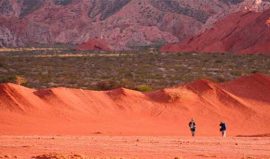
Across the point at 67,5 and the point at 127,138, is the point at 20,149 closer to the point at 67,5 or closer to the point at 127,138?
the point at 127,138

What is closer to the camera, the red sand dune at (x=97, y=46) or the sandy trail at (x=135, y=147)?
the sandy trail at (x=135, y=147)

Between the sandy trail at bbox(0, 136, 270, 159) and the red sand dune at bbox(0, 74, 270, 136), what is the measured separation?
388 cm

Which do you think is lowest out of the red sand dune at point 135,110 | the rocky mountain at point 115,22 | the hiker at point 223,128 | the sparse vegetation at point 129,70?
the hiker at point 223,128

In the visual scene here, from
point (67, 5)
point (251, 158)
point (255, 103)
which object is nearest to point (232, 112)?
point (255, 103)

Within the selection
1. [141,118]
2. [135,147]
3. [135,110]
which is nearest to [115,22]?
[135,110]

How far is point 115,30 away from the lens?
354ft

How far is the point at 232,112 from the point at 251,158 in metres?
14.1

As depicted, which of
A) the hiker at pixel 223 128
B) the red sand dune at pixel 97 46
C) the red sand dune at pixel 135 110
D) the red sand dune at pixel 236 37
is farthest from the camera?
the red sand dune at pixel 97 46

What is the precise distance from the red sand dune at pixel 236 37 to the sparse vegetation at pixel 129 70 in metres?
10.4

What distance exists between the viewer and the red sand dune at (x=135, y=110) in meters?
28.2

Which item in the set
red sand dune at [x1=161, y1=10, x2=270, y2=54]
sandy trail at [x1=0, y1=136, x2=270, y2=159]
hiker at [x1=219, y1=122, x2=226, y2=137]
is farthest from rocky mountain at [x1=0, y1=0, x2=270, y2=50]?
sandy trail at [x1=0, y1=136, x2=270, y2=159]

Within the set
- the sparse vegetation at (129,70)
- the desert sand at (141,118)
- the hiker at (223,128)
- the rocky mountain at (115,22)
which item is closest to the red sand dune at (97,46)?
the rocky mountain at (115,22)

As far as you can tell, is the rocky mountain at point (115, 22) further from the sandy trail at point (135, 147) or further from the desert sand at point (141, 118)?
the sandy trail at point (135, 147)

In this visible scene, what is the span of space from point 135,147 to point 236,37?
2547 inches
